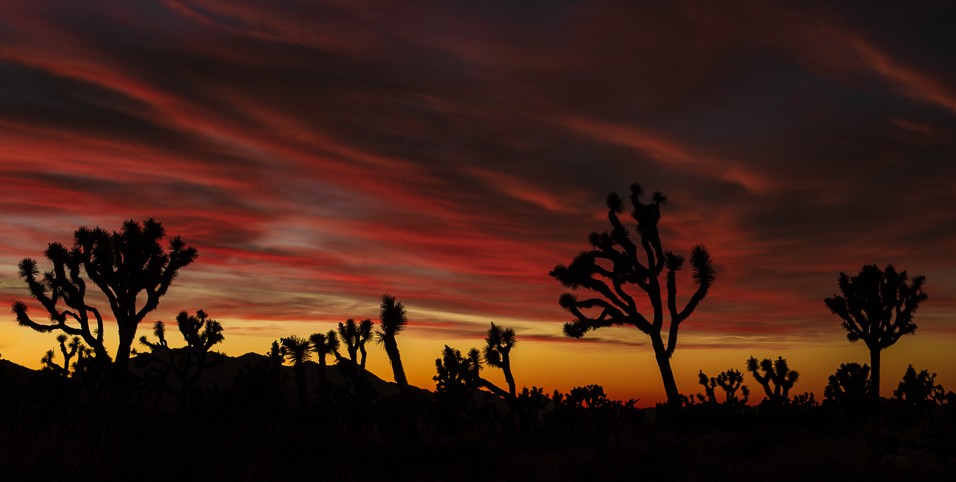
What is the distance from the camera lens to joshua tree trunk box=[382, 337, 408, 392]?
22.6m

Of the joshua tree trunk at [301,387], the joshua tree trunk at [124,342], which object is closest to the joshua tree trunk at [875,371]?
the joshua tree trunk at [301,387]

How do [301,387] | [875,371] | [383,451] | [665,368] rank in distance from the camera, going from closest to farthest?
[383,451] → [665,368] → [875,371] → [301,387]

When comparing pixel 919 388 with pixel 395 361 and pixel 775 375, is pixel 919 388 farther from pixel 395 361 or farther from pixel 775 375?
pixel 395 361

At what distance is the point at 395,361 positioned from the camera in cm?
2291

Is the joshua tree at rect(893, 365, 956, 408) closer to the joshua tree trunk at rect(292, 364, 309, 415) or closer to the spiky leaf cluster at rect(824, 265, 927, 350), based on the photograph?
the spiky leaf cluster at rect(824, 265, 927, 350)

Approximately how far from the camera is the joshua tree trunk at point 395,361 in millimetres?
22625

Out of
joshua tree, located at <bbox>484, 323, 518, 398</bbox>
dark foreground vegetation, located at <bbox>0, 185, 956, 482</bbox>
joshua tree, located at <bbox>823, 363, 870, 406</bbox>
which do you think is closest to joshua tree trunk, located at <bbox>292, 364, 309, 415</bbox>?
dark foreground vegetation, located at <bbox>0, 185, 956, 482</bbox>

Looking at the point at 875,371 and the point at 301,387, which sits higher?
the point at 301,387

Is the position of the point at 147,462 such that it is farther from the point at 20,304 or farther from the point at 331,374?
the point at 331,374

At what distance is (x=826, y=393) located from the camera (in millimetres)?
38250

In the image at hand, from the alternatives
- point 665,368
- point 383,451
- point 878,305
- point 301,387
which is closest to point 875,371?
point 878,305

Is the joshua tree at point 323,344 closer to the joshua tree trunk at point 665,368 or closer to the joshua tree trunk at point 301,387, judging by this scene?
the joshua tree trunk at point 301,387

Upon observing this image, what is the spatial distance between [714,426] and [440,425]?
23.5 metres

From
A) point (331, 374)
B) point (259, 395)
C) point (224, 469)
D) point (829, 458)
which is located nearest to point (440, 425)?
point (259, 395)
